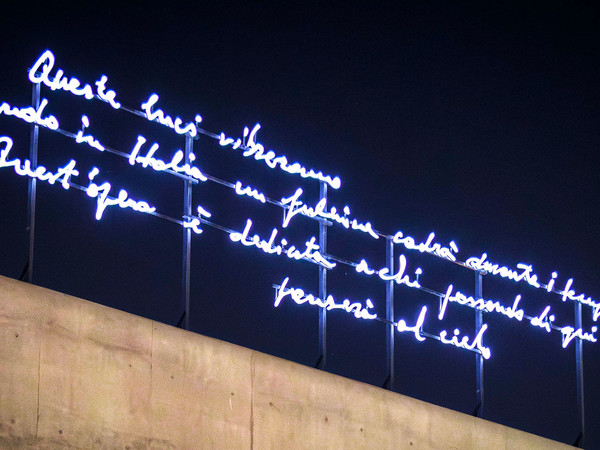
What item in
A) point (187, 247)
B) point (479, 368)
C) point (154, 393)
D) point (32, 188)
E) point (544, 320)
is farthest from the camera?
point (544, 320)

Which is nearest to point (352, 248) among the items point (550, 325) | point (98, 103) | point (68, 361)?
point (550, 325)

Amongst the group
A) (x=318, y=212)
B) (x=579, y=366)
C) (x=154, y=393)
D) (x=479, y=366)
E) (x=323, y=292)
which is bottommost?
(x=154, y=393)

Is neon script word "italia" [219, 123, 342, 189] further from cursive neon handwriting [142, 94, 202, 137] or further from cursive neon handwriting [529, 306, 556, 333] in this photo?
cursive neon handwriting [529, 306, 556, 333]

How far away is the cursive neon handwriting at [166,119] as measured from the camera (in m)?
14.5

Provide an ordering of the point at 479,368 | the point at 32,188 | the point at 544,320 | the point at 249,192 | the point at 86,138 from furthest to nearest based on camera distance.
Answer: the point at 544,320, the point at 479,368, the point at 249,192, the point at 86,138, the point at 32,188

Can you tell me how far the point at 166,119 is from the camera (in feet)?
48.2

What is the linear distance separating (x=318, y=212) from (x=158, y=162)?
8.01 ft

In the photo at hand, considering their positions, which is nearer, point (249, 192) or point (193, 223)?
point (193, 223)

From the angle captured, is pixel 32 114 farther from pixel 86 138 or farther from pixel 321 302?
pixel 321 302

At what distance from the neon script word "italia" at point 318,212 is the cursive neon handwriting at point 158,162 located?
1.46m

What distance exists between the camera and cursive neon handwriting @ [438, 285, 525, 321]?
17547 millimetres

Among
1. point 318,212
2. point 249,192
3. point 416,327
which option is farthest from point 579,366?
point 249,192

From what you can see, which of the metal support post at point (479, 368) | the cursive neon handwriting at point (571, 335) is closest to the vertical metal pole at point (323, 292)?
the metal support post at point (479, 368)

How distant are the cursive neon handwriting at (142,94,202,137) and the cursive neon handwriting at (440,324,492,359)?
4.48 m
